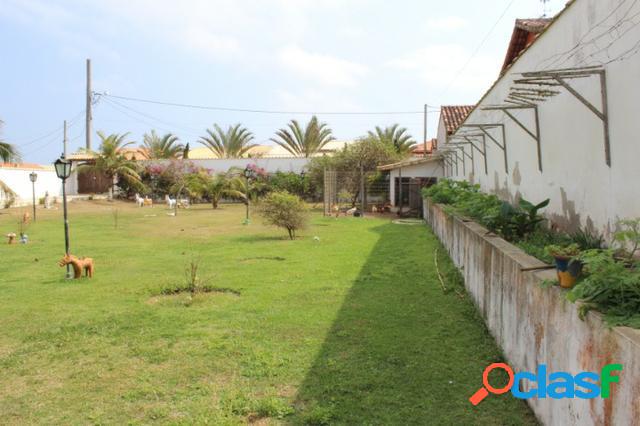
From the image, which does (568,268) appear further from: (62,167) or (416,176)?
(416,176)

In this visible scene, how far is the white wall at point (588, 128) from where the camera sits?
4.16 metres

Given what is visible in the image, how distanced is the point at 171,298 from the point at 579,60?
607cm

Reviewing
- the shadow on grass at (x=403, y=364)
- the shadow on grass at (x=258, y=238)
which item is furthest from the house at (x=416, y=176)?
the shadow on grass at (x=403, y=364)

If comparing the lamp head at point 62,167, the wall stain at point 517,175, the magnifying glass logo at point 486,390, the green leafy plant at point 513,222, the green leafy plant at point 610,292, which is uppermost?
the lamp head at point 62,167

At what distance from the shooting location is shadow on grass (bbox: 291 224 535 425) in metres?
3.55

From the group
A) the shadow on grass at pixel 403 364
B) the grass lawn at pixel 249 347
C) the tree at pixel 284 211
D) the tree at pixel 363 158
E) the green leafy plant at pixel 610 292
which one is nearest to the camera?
the green leafy plant at pixel 610 292

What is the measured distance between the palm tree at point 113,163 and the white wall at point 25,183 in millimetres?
2252

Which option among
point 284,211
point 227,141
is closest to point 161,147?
point 227,141

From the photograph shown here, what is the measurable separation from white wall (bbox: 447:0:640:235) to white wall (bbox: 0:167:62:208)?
2863 cm

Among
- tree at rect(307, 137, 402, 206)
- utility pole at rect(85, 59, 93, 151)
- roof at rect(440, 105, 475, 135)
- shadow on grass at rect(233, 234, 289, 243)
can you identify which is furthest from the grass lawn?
utility pole at rect(85, 59, 93, 151)

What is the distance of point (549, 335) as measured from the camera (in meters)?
3.15

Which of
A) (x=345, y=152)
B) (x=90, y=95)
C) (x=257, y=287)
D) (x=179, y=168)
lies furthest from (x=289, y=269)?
(x=90, y=95)

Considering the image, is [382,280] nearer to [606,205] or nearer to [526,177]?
[526,177]

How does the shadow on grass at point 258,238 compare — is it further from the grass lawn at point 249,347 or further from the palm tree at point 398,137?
the palm tree at point 398,137
